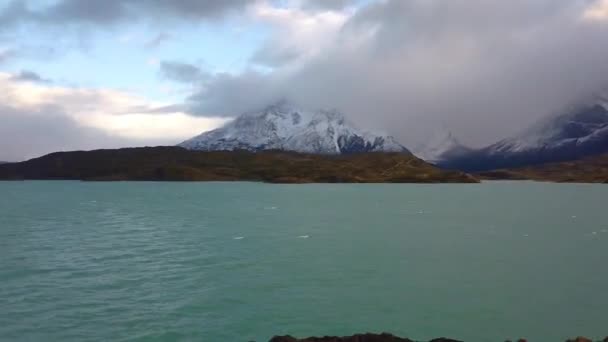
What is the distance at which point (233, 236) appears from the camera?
65.9 m

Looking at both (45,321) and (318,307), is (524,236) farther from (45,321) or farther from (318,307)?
(45,321)

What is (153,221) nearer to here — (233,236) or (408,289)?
(233,236)

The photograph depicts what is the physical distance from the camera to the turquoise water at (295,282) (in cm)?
2972

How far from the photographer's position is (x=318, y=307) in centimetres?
3341

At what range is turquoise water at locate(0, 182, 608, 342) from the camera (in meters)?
29.7

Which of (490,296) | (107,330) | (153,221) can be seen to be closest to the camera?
(107,330)

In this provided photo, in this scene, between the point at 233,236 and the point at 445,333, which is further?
the point at 233,236

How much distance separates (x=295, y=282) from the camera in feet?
132

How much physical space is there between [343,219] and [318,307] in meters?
57.7

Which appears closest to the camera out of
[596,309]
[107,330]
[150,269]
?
[107,330]

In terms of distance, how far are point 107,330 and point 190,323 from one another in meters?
4.62

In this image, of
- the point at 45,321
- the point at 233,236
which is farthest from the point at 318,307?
the point at 233,236

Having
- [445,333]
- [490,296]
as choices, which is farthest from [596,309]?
A: [445,333]

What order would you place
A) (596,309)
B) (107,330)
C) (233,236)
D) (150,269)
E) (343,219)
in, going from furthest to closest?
(343,219)
(233,236)
(150,269)
(596,309)
(107,330)
